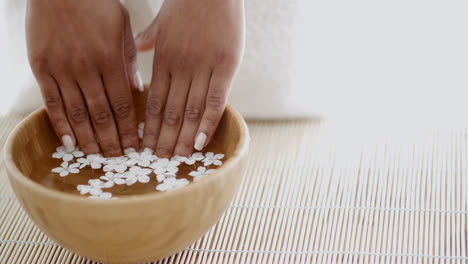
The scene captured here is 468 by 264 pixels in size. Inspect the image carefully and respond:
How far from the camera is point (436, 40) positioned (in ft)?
4.19

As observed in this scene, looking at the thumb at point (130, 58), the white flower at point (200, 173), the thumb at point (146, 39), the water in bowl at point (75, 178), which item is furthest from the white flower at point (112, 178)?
the thumb at point (146, 39)

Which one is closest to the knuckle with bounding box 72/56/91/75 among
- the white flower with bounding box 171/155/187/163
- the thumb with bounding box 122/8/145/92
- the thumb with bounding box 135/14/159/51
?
the thumb with bounding box 122/8/145/92

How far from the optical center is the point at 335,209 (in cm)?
100

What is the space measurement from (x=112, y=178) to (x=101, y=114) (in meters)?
0.14

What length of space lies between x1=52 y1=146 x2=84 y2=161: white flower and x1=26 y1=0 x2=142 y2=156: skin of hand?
0.01 m

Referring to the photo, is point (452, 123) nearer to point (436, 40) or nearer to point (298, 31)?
point (436, 40)

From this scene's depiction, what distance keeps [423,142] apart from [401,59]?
22 cm

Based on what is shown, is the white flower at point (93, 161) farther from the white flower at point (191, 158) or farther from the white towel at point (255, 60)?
the white towel at point (255, 60)

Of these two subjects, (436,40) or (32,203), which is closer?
(32,203)

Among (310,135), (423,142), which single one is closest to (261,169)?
(310,135)

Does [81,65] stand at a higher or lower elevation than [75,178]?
higher

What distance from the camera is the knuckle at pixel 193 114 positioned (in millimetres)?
960

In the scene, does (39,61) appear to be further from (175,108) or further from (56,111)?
(175,108)

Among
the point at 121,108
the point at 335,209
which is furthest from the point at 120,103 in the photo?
the point at 335,209
